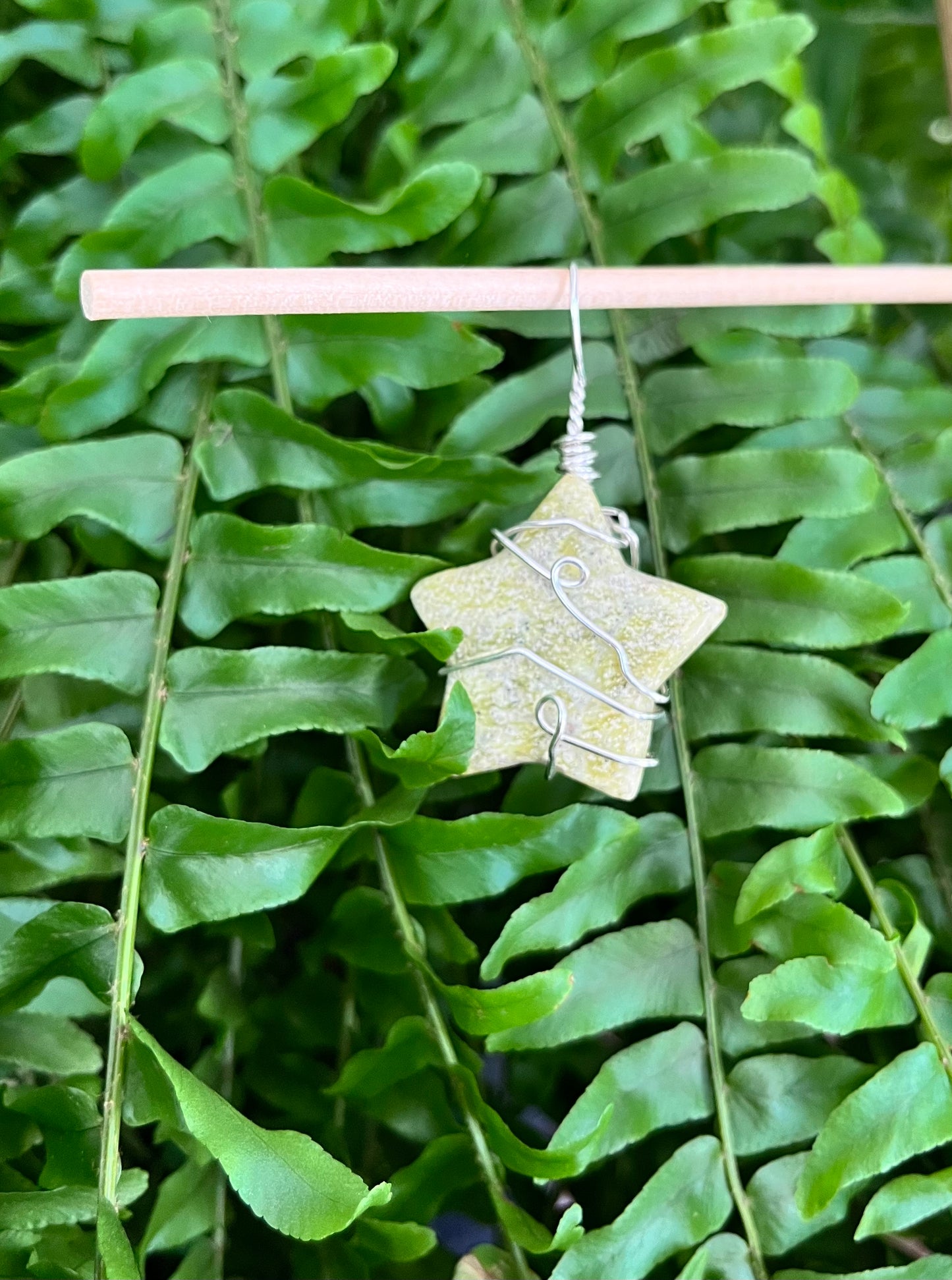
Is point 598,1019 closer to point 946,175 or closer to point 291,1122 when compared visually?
point 291,1122

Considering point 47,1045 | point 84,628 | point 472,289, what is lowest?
point 47,1045

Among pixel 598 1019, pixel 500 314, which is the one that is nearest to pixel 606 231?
pixel 500 314

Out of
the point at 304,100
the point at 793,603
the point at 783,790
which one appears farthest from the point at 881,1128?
the point at 304,100

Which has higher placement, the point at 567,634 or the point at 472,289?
the point at 472,289

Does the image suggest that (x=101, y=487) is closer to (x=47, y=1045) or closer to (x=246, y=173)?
(x=246, y=173)

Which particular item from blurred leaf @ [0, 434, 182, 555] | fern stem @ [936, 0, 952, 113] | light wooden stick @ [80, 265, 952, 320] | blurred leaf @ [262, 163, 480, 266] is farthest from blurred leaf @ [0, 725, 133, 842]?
fern stem @ [936, 0, 952, 113]

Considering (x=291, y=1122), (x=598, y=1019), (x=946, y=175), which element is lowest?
(x=291, y=1122)

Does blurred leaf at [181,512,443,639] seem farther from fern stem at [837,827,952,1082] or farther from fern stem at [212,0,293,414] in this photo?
fern stem at [837,827,952,1082]
